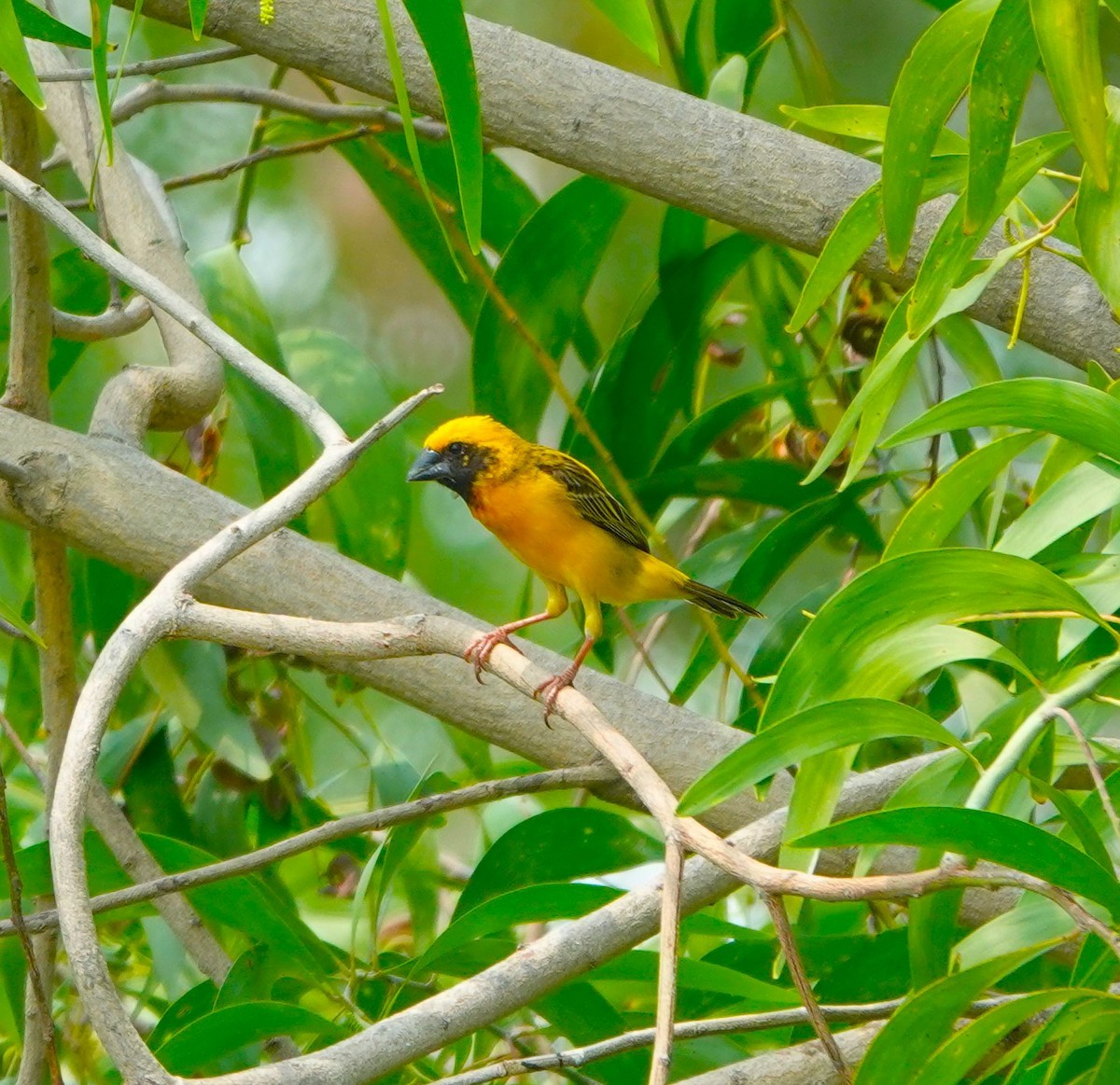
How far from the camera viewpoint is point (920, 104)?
58.3 inches

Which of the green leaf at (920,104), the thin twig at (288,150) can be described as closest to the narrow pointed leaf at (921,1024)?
the green leaf at (920,104)

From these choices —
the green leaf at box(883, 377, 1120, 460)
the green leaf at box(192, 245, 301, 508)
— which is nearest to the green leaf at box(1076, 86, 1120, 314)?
the green leaf at box(883, 377, 1120, 460)

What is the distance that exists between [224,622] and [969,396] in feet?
2.56

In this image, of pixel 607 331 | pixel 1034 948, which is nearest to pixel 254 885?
pixel 1034 948

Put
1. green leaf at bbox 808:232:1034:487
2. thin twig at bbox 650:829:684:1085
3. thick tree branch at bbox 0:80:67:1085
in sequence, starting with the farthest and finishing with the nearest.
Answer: thick tree branch at bbox 0:80:67:1085 → green leaf at bbox 808:232:1034:487 → thin twig at bbox 650:829:684:1085

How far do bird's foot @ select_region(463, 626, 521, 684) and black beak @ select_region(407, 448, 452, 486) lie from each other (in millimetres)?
927

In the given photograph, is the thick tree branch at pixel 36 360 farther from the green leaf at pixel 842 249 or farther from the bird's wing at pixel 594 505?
the green leaf at pixel 842 249

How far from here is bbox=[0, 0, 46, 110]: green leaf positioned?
151 cm

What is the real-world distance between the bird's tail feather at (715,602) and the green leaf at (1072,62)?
65.7 inches

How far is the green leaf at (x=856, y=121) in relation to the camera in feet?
6.19

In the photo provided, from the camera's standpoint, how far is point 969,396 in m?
1.45

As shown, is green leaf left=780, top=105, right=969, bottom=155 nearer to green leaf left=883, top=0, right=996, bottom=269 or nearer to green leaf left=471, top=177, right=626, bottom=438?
green leaf left=883, top=0, right=996, bottom=269

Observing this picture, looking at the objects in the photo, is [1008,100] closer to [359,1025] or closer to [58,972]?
[359,1025]

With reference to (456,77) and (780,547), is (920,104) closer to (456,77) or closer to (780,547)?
(456,77)
